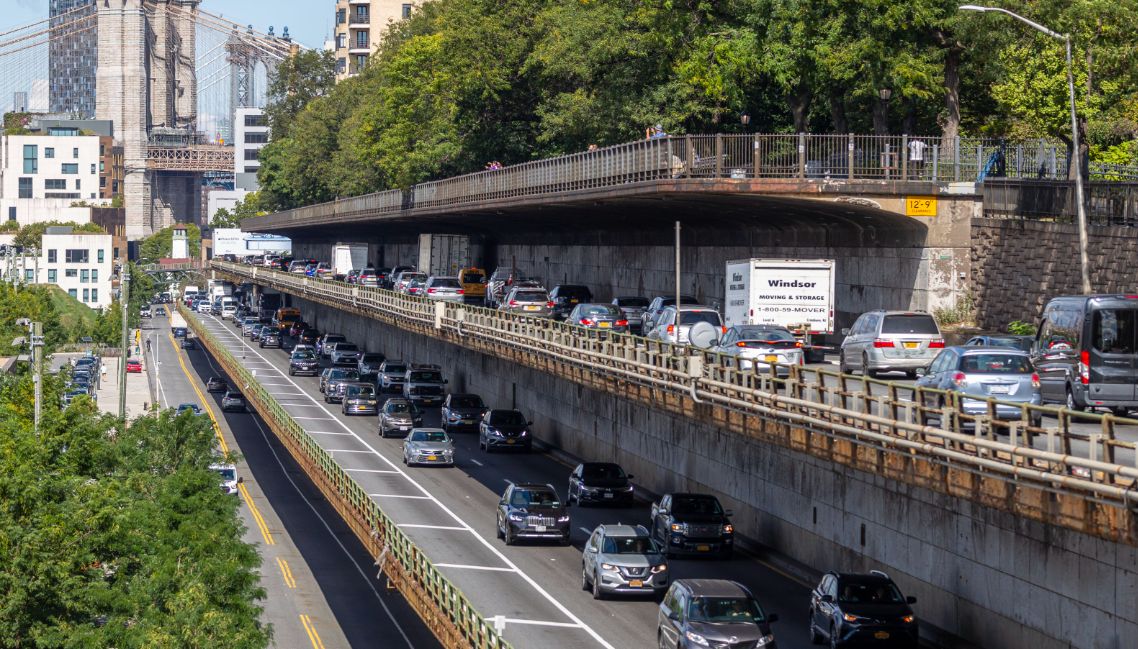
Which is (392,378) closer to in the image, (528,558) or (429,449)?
(429,449)

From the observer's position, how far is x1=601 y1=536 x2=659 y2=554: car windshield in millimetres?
37719

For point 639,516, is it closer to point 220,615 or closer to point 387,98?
point 220,615

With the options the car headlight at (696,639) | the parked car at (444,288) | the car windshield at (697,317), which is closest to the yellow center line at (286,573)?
the car windshield at (697,317)

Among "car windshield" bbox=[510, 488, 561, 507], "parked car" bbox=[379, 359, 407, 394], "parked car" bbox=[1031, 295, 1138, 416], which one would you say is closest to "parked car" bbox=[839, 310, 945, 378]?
"parked car" bbox=[1031, 295, 1138, 416]

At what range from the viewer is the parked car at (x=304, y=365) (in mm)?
110375

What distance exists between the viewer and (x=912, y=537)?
33.6 m

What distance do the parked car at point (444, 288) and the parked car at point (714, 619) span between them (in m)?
57.5

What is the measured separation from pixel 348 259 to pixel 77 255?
70505 mm

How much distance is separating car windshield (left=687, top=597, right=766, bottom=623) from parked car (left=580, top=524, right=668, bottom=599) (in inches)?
267

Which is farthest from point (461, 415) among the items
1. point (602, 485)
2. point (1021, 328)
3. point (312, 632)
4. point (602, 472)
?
point (1021, 328)

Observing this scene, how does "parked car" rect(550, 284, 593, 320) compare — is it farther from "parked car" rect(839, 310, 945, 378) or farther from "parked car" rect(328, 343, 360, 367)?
"parked car" rect(328, 343, 360, 367)

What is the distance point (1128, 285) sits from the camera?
40.8 metres

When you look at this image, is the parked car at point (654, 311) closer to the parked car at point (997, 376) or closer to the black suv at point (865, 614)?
the black suv at point (865, 614)

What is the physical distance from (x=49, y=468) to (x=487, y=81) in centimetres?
5855
